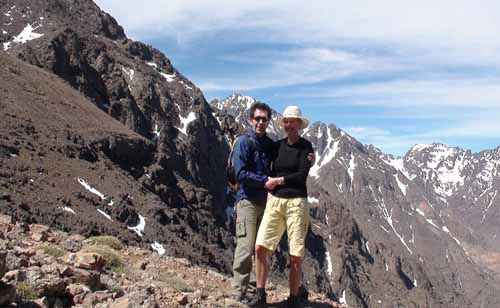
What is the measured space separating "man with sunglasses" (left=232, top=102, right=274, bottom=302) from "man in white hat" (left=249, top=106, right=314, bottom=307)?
11.5 inches

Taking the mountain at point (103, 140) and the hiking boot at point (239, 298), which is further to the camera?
the mountain at point (103, 140)

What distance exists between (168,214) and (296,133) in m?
85.4

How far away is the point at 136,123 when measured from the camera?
133250mm

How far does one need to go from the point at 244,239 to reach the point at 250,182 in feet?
4.23

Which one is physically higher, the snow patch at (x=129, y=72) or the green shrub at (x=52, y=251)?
the snow patch at (x=129, y=72)

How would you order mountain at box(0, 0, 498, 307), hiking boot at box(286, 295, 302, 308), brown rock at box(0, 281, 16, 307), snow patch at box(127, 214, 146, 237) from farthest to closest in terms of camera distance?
snow patch at box(127, 214, 146, 237) → mountain at box(0, 0, 498, 307) → hiking boot at box(286, 295, 302, 308) → brown rock at box(0, 281, 16, 307)

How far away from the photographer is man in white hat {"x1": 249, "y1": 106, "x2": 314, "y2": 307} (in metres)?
10.7

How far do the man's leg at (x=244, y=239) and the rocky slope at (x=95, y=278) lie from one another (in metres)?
0.52

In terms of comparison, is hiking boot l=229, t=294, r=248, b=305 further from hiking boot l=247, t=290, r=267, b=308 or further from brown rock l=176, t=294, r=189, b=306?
brown rock l=176, t=294, r=189, b=306

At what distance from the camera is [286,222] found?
11.0m

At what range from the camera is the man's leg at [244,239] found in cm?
1128

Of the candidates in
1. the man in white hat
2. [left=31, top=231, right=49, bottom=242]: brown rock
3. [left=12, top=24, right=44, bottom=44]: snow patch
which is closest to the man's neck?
the man in white hat

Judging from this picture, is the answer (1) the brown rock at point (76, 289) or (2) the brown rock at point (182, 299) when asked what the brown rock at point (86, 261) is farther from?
(2) the brown rock at point (182, 299)

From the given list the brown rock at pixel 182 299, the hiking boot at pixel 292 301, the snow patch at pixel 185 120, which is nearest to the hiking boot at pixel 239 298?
the hiking boot at pixel 292 301
